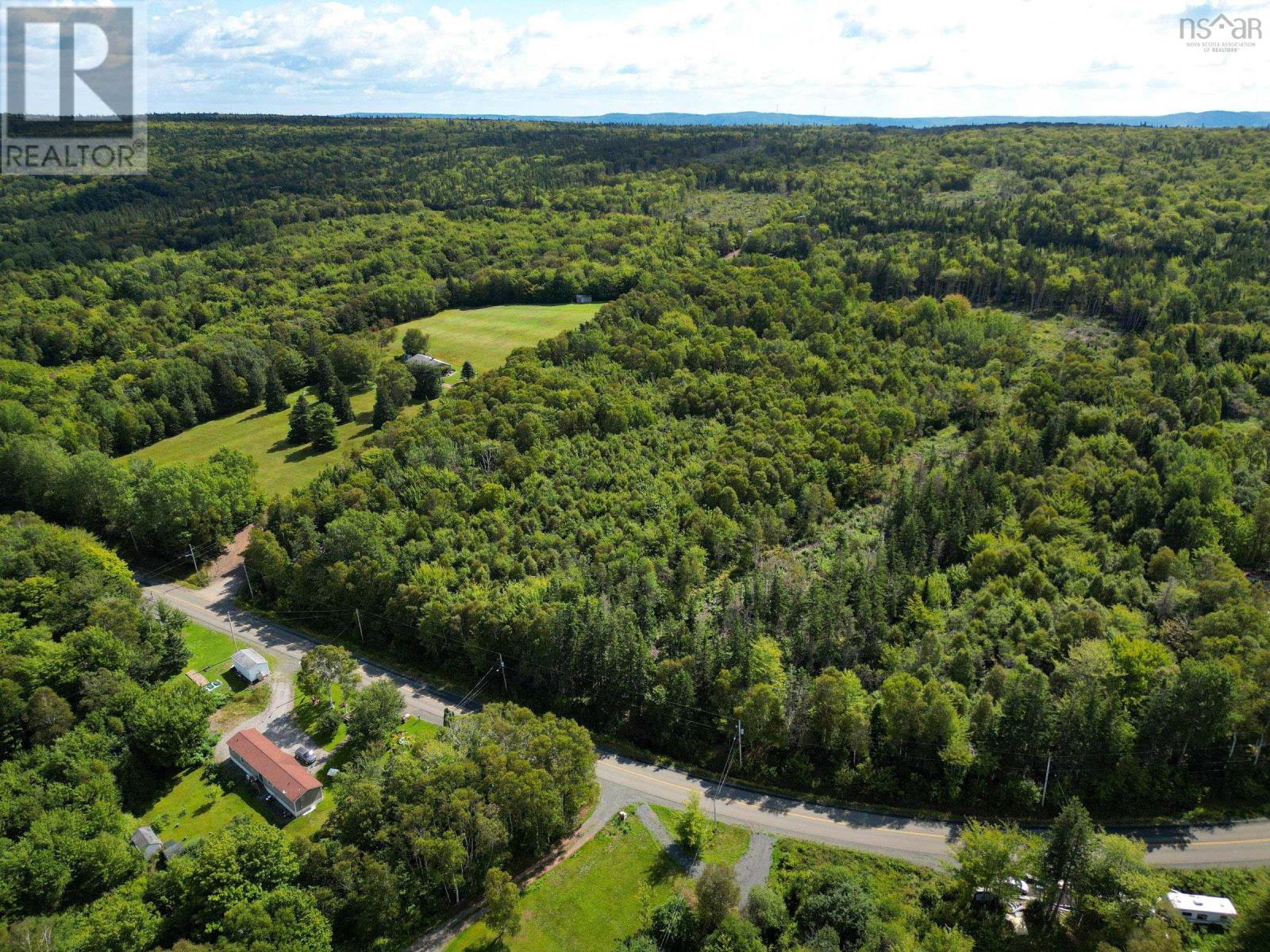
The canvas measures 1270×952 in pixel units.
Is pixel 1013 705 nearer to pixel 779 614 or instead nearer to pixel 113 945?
pixel 779 614

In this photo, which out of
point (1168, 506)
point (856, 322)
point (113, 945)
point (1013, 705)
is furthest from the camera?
point (856, 322)

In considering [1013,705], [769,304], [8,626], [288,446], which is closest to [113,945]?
[8,626]

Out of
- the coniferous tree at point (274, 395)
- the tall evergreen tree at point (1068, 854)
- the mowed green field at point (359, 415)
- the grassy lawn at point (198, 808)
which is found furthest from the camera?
the coniferous tree at point (274, 395)

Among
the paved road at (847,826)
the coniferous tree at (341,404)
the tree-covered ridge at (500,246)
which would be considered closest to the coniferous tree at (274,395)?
the tree-covered ridge at (500,246)

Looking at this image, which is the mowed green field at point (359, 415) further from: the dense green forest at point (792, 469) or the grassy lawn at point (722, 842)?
the grassy lawn at point (722, 842)

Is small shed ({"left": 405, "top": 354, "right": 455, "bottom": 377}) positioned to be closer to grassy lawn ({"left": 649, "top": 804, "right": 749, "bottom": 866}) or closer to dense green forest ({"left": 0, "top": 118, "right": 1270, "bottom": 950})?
dense green forest ({"left": 0, "top": 118, "right": 1270, "bottom": 950})

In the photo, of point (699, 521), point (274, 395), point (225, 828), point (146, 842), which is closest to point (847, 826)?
point (699, 521)
